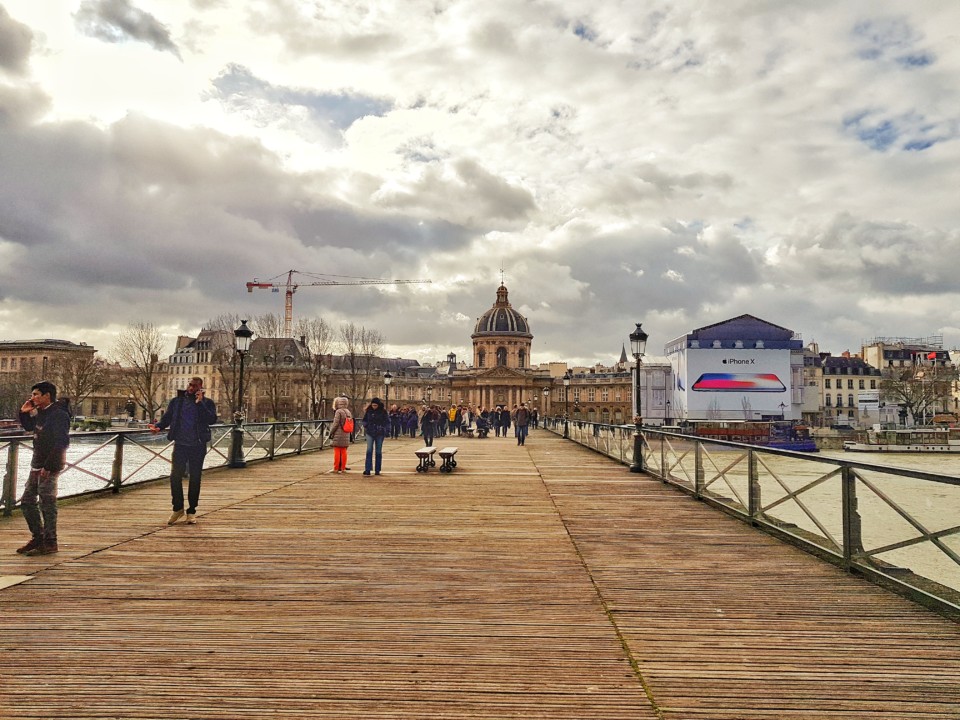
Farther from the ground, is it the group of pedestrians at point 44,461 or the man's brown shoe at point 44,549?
the group of pedestrians at point 44,461

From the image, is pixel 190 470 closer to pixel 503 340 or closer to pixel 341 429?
pixel 341 429

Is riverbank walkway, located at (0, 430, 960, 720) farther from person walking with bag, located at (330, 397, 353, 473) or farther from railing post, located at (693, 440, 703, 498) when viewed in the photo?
person walking with bag, located at (330, 397, 353, 473)

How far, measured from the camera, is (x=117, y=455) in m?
12.1

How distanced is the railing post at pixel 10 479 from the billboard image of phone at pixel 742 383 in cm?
7963

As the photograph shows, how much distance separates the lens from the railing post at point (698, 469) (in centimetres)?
1166

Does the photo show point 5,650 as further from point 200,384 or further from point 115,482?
point 115,482

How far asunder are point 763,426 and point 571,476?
2616 inches

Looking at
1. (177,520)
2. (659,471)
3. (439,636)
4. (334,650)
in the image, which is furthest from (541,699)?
(659,471)

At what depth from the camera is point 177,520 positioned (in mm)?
9141

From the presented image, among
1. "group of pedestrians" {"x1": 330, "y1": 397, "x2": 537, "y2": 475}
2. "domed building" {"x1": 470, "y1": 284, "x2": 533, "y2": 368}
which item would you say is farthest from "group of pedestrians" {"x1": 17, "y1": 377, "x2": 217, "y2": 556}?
"domed building" {"x1": 470, "y1": 284, "x2": 533, "y2": 368}

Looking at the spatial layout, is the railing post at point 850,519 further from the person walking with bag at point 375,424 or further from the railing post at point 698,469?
the person walking with bag at point 375,424

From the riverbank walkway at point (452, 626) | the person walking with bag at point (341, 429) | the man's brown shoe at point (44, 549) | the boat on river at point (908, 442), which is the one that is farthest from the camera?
the boat on river at point (908, 442)

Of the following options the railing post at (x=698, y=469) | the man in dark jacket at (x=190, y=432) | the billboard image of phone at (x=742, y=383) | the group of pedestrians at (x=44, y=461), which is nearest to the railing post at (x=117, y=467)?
the man in dark jacket at (x=190, y=432)

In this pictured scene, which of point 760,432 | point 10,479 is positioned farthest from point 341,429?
point 760,432
